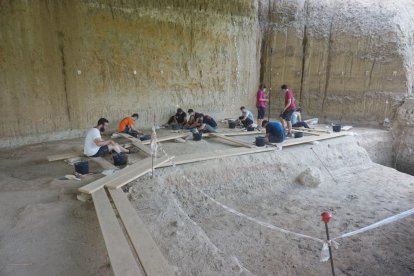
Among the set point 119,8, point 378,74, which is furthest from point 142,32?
point 378,74

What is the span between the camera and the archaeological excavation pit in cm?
375

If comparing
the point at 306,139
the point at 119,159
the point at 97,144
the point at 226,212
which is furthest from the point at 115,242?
the point at 306,139

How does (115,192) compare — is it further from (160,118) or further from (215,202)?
(160,118)

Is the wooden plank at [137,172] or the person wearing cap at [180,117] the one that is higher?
the person wearing cap at [180,117]

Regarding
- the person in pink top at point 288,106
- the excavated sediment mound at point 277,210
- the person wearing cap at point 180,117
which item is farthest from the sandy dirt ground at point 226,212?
the person wearing cap at point 180,117

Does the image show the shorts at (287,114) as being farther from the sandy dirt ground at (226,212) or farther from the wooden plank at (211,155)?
the wooden plank at (211,155)

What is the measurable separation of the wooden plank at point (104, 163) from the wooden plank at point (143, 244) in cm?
175

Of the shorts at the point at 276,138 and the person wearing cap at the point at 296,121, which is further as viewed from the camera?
the person wearing cap at the point at 296,121

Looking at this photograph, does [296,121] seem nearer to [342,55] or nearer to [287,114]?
[287,114]

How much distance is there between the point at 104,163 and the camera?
6043mm

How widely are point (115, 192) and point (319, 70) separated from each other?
9.75 metres

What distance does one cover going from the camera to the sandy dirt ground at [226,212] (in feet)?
10.9

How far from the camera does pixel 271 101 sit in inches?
516

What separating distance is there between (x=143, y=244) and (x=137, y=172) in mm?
2383
